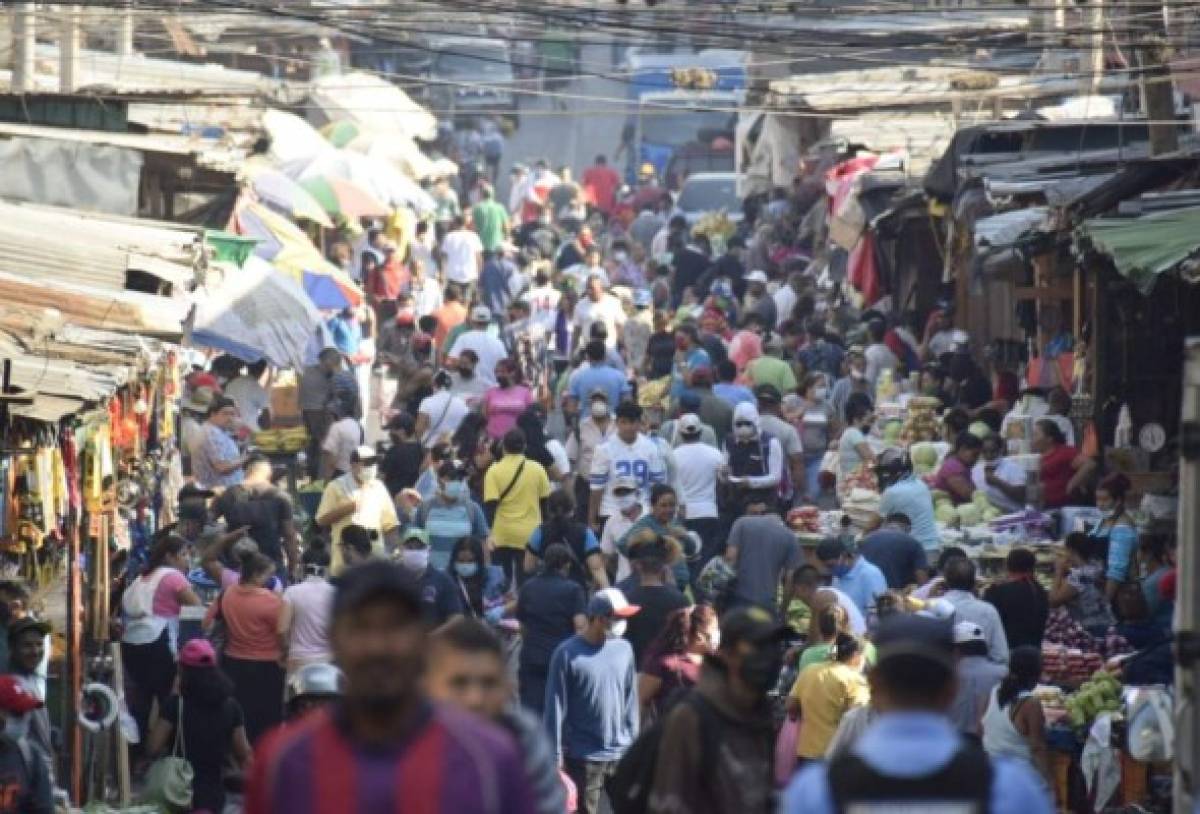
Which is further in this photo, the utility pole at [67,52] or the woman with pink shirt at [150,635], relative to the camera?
the utility pole at [67,52]

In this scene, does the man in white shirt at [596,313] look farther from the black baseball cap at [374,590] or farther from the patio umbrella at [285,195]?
the black baseball cap at [374,590]

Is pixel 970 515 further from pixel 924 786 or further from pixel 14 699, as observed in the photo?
pixel 924 786

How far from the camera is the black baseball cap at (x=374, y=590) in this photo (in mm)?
5113

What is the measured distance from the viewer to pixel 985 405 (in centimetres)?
2166

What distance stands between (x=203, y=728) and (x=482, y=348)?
1092cm

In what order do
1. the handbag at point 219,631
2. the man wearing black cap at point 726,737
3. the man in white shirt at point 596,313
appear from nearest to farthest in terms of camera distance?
the man wearing black cap at point 726,737 < the handbag at point 219,631 < the man in white shirt at point 596,313

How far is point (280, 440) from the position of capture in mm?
22625

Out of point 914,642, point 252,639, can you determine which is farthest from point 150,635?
point 914,642

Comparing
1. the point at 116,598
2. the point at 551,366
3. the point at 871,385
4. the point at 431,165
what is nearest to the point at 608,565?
the point at 116,598

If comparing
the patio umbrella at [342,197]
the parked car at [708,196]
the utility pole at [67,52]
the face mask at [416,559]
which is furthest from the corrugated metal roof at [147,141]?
the parked car at [708,196]

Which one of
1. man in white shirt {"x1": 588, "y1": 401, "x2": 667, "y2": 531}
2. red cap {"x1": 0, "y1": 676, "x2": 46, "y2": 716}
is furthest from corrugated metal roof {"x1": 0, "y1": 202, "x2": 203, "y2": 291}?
red cap {"x1": 0, "y1": 676, "x2": 46, "y2": 716}

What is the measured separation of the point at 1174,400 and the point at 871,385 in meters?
5.50

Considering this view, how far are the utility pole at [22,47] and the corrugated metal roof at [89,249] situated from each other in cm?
503

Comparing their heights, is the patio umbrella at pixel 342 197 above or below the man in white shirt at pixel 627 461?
above
